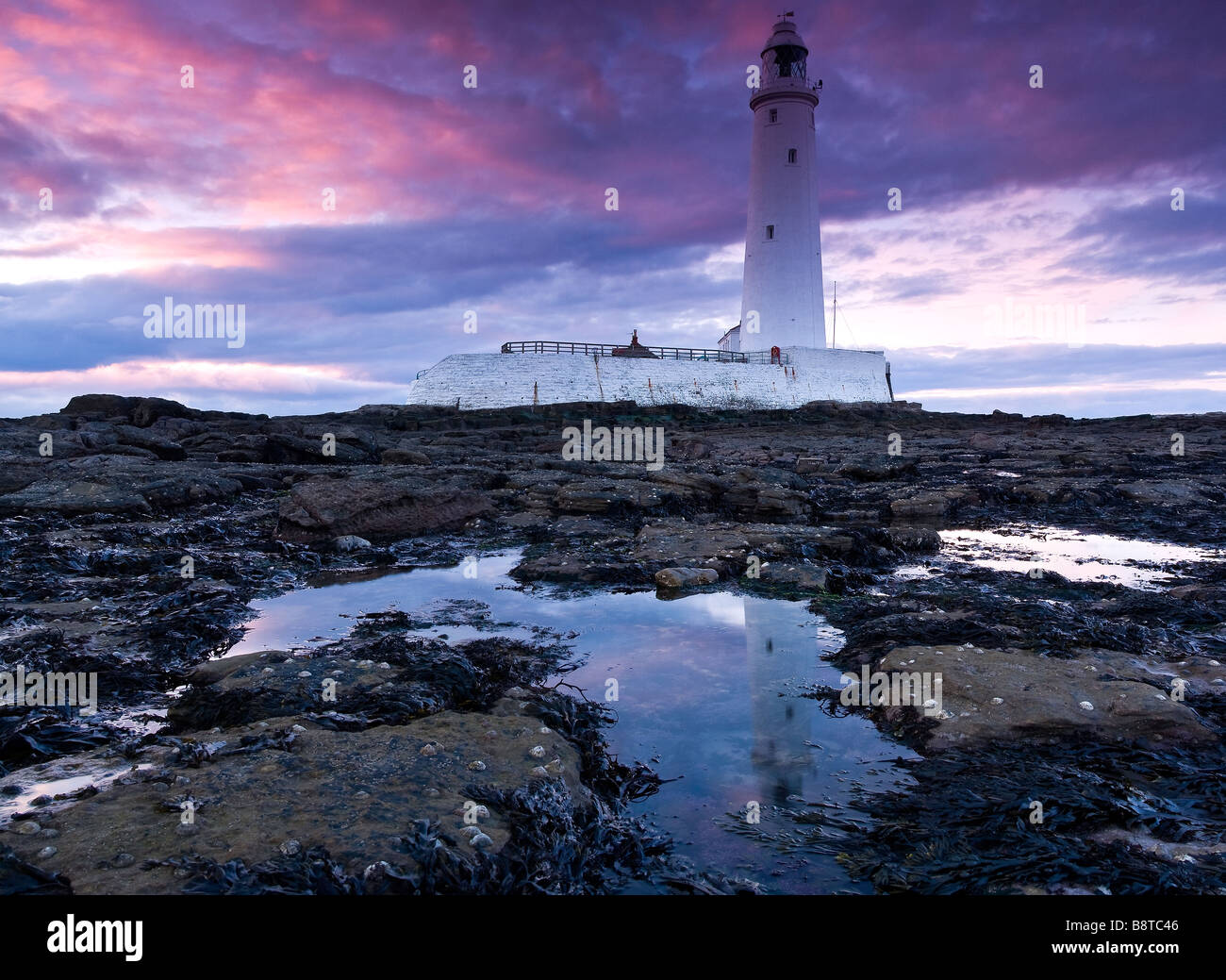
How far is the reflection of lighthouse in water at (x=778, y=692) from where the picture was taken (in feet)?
10.9

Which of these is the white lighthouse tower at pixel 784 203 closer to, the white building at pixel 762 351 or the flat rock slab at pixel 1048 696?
the white building at pixel 762 351

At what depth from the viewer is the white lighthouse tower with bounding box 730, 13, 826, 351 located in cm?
4022

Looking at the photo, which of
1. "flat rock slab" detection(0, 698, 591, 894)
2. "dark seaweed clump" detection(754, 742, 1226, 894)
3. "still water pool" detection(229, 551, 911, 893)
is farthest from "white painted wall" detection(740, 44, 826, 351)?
"flat rock slab" detection(0, 698, 591, 894)

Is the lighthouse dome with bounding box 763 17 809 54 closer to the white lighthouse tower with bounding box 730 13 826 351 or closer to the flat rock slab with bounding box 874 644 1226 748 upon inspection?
the white lighthouse tower with bounding box 730 13 826 351

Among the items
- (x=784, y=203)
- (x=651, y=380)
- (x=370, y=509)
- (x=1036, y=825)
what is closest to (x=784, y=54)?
(x=784, y=203)

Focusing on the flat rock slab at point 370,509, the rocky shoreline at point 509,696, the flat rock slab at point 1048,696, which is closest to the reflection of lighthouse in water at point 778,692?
the rocky shoreline at point 509,696

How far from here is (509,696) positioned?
3.96 m

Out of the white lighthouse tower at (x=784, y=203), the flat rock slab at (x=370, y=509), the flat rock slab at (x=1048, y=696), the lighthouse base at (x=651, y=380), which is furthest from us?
the white lighthouse tower at (x=784, y=203)

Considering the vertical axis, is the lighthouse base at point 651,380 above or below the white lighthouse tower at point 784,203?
below

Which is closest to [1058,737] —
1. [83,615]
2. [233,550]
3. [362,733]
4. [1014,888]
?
[1014,888]

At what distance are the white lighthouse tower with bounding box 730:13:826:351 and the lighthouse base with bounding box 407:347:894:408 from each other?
7.39 feet

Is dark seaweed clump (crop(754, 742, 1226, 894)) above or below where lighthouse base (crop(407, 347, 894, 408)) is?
below

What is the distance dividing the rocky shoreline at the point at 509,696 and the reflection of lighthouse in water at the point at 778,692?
26 cm
